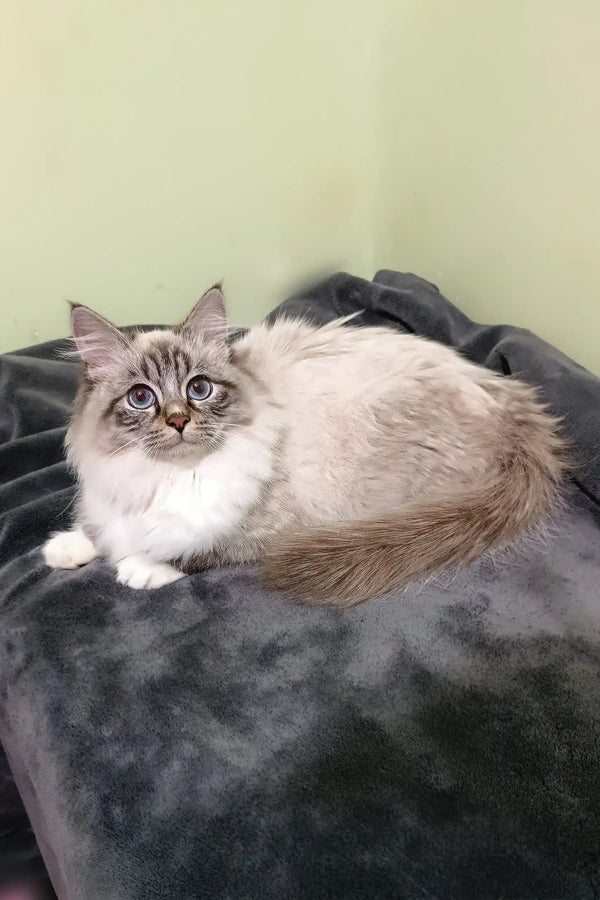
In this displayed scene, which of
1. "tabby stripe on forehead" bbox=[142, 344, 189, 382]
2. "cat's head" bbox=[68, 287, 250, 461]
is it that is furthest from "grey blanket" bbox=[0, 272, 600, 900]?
"tabby stripe on forehead" bbox=[142, 344, 189, 382]

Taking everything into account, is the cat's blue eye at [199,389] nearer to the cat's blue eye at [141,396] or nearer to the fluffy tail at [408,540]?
the cat's blue eye at [141,396]

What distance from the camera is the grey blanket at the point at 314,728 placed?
2.37 ft

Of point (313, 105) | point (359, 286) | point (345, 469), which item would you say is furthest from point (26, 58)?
point (345, 469)

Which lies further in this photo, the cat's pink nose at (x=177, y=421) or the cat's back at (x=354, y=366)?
the cat's back at (x=354, y=366)

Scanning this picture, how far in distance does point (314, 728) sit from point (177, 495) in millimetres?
498

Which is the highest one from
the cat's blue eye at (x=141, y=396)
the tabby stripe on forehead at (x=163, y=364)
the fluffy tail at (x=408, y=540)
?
the tabby stripe on forehead at (x=163, y=364)

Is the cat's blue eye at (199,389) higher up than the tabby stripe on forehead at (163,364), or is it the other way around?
the tabby stripe on forehead at (163,364)

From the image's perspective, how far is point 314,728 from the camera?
879 mm

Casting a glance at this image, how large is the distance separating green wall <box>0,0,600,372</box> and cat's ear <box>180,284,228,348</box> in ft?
2.21

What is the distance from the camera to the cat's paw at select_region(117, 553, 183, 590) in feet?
3.84

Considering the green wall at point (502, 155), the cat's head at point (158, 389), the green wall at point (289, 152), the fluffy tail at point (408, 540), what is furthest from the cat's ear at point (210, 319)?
the green wall at point (502, 155)

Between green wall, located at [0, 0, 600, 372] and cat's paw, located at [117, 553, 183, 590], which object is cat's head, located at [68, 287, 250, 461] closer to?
cat's paw, located at [117, 553, 183, 590]

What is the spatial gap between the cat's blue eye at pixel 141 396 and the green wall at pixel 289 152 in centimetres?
74

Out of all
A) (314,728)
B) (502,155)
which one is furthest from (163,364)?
(502,155)
